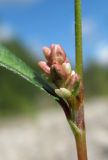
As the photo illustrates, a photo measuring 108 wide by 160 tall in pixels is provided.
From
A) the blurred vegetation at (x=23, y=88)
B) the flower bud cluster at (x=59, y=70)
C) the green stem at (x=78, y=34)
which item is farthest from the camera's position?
the blurred vegetation at (x=23, y=88)

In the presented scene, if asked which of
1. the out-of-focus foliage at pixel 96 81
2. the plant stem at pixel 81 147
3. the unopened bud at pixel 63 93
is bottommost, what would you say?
the plant stem at pixel 81 147

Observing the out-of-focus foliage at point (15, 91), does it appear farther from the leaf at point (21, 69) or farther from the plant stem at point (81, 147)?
the plant stem at point (81, 147)

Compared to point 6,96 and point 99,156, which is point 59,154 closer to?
point 99,156

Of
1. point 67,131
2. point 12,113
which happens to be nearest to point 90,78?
point 12,113

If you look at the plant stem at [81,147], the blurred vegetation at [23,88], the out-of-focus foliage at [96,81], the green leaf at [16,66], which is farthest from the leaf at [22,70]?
the out-of-focus foliage at [96,81]

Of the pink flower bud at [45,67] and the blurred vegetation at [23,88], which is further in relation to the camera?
the blurred vegetation at [23,88]

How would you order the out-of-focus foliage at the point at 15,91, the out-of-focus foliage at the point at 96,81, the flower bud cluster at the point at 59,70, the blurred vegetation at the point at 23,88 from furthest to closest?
the out-of-focus foliage at the point at 96,81 < the blurred vegetation at the point at 23,88 < the out-of-focus foliage at the point at 15,91 < the flower bud cluster at the point at 59,70

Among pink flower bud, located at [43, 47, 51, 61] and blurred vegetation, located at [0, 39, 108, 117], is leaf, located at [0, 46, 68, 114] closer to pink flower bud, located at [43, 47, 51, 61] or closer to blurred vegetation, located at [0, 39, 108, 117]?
pink flower bud, located at [43, 47, 51, 61]
